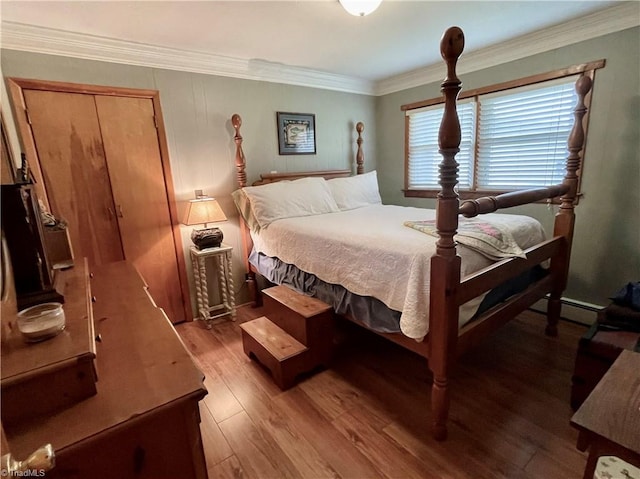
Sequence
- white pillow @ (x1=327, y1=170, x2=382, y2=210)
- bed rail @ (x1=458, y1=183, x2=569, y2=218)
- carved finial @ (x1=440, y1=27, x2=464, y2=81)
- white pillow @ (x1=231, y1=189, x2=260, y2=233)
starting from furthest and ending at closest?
white pillow @ (x1=327, y1=170, x2=382, y2=210), white pillow @ (x1=231, y1=189, x2=260, y2=233), bed rail @ (x1=458, y1=183, x2=569, y2=218), carved finial @ (x1=440, y1=27, x2=464, y2=81)

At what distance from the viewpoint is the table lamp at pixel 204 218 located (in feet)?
8.43

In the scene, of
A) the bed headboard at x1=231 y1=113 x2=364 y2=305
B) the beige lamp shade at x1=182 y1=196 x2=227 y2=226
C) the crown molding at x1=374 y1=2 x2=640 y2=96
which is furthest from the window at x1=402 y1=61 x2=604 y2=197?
the beige lamp shade at x1=182 y1=196 x2=227 y2=226

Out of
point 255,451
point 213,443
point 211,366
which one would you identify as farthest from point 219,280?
point 255,451

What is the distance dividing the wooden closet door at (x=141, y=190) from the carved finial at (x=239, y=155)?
64cm

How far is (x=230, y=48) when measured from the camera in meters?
2.56

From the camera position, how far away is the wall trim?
2.06m

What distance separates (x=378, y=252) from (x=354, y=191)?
171 cm

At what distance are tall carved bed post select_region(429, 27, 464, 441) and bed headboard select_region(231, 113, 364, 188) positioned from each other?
6.67 ft

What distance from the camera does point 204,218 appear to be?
2578mm

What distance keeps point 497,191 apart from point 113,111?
332 cm

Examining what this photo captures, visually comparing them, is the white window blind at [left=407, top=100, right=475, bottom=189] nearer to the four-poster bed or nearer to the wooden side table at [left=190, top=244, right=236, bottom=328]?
the four-poster bed

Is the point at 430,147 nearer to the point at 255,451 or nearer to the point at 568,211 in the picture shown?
the point at 568,211

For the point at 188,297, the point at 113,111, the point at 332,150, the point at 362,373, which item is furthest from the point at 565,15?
the point at 188,297


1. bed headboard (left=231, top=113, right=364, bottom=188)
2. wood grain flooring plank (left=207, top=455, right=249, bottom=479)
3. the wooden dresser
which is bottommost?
wood grain flooring plank (left=207, top=455, right=249, bottom=479)
